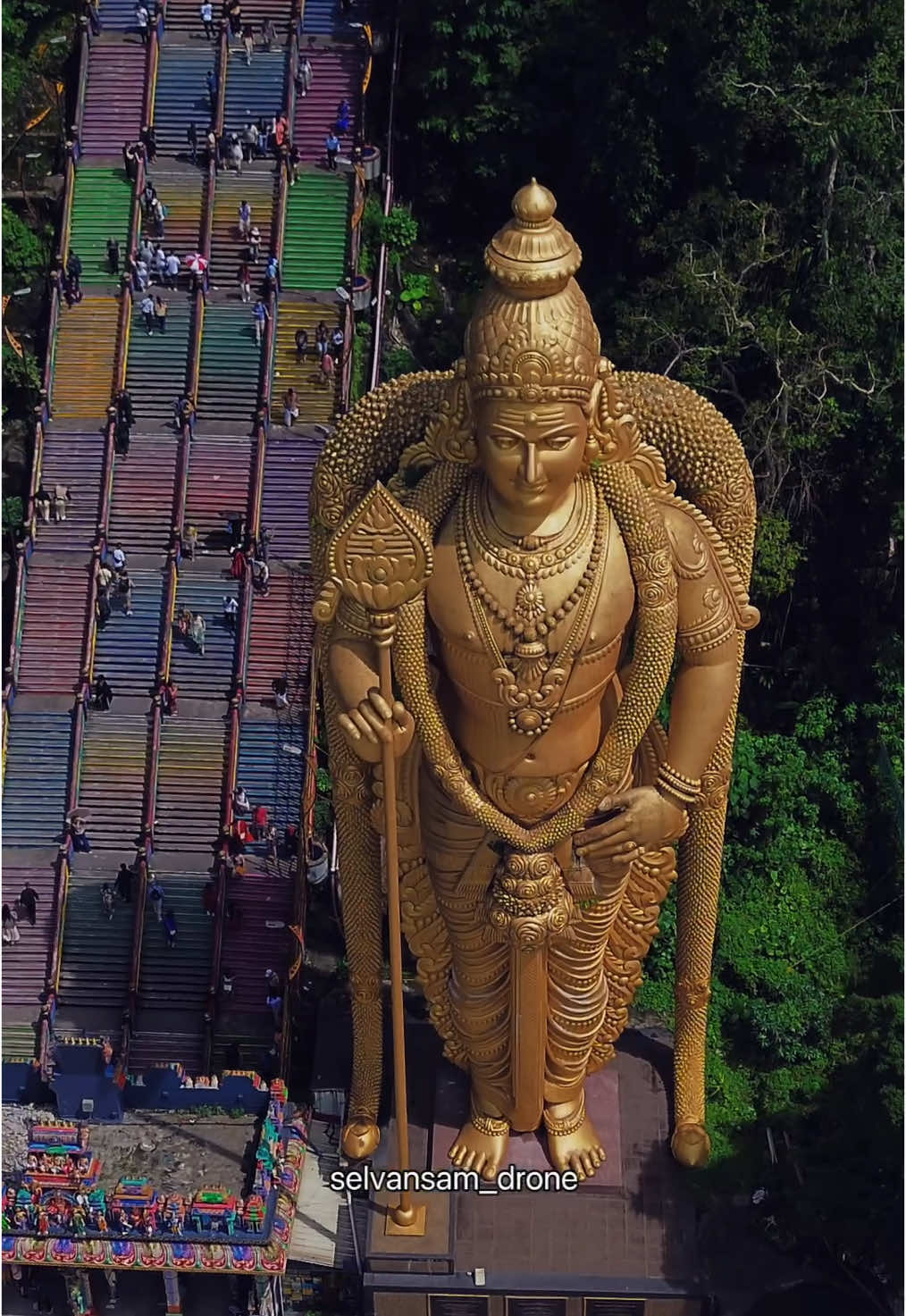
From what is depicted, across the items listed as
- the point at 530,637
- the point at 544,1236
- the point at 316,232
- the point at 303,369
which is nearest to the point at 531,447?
the point at 530,637

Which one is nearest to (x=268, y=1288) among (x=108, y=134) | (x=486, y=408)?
(x=486, y=408)

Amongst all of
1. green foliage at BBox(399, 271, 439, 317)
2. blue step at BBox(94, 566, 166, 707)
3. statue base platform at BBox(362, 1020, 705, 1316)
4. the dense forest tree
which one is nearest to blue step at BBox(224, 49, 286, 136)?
the dense forest tree

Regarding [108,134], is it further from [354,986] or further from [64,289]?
[354,986]

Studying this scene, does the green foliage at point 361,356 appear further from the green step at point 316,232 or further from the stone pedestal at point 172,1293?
the stone pedestal at point 172,1293

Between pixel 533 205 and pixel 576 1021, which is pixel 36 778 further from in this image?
pixel 533 205

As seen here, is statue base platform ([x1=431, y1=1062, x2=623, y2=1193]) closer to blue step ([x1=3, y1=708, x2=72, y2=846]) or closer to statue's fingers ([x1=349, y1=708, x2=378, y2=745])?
statue's fingers ([x1=349, y1=708, x2=378, y2=745])
